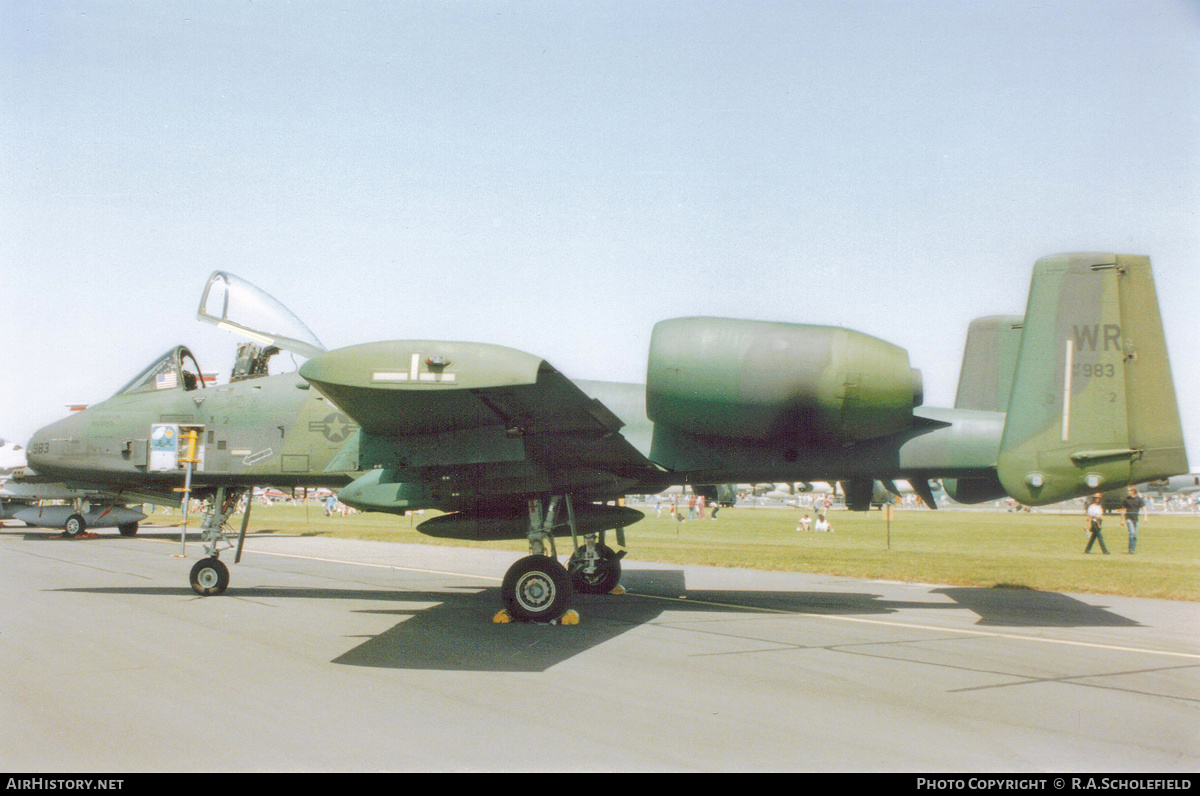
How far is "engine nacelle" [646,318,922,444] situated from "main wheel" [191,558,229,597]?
7176 mm

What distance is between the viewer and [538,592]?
9.54m

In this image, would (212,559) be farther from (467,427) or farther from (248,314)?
(467,427)

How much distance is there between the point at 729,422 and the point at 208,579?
7889 mm

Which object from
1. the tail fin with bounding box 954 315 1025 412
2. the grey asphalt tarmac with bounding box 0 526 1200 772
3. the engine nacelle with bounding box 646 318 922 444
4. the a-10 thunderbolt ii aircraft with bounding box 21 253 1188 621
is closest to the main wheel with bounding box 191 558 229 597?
the grey asphalt tarmac with bounding box 0 526 1200 772

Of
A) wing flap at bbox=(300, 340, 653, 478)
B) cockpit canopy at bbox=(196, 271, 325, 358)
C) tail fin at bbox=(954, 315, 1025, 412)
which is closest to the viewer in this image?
wing flap at bbox=(300, 340, 653, 478)

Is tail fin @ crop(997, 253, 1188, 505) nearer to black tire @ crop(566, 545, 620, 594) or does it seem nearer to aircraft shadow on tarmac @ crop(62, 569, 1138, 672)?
aircraft shadow on tarmac @ crop(62, 569, 1138, 672)

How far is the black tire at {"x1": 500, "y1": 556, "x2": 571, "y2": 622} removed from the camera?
374 inches

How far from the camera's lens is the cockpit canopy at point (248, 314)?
11.5 m

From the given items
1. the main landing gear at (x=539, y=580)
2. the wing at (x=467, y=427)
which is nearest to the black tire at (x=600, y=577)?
the wing at (x=467, y=427)

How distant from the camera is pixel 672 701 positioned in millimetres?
5934

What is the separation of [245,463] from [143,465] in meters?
1.58

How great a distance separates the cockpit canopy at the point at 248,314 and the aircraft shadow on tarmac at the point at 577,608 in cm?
364

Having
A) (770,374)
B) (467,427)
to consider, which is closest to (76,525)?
(467,427)

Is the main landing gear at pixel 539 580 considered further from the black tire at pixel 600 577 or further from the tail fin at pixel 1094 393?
the tail fin at pixel 1094 393
